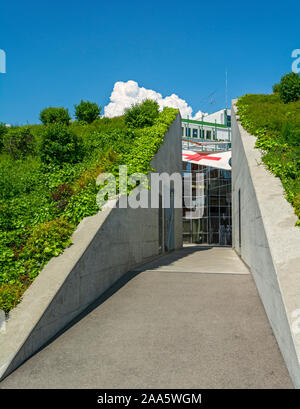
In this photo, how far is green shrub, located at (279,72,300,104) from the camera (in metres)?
13.7

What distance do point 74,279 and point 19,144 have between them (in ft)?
28.5

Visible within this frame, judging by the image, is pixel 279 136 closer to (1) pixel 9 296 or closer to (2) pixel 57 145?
(2) pixel 57 145

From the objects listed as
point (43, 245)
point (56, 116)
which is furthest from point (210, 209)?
point (43, 245)

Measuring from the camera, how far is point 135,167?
8797 millimetres

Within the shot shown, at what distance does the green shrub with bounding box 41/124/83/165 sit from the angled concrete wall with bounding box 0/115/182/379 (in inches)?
116

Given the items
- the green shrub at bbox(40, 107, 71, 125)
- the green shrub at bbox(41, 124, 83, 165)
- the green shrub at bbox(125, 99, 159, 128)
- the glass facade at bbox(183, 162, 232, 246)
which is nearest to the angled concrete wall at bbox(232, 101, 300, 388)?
the green shrub at bbox(41, 124, 83, 165)

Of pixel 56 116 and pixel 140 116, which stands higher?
pixel 56 116

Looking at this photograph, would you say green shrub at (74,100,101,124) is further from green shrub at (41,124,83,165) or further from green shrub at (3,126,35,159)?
green shrub at (41,124,83,165)

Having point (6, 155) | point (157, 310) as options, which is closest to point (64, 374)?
point (157, 310)

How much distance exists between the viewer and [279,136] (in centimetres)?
908

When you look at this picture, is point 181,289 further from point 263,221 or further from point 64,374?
point 64,374

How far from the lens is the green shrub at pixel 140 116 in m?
14.5

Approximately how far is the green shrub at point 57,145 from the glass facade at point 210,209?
2405 centimetres

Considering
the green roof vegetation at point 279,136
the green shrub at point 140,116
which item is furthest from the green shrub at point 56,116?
the green roof vegetation at point 279,136
